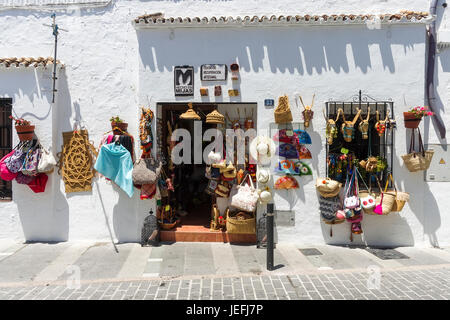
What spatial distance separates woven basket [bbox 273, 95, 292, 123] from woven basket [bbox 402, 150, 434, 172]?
8.36 feet

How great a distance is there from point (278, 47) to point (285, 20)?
21.3 inches

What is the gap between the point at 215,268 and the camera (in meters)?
4.80

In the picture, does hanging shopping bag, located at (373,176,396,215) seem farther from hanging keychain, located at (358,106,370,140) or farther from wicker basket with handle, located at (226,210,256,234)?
wicker basket with handle, located at (226,210,256,234)

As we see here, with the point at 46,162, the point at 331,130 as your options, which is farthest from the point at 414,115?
the point at 46,162

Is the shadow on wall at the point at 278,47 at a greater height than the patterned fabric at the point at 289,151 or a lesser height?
greater

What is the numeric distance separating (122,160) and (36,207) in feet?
7.49

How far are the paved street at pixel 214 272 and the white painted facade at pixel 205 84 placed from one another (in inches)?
22.1

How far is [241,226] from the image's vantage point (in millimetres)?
5902

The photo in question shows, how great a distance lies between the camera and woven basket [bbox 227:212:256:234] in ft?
19.3

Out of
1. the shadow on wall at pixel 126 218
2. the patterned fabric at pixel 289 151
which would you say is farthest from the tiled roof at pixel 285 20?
the shadow on wall at pixel 126 218

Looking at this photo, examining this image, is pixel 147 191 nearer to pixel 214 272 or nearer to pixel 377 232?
pixel 214 272

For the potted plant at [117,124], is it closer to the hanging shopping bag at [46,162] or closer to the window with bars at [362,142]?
the hanging shopping bag at [46,162]

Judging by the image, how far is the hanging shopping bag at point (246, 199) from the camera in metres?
5.70

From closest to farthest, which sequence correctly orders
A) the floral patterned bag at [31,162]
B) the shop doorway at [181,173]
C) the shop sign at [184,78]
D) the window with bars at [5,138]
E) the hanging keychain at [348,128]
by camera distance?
the hanging keychain at [348,128]
the floral patterned bag at [31,162]
the shop sign at [184,78]
the shop doorway at [181,173]
the window with bars at [5,138]
